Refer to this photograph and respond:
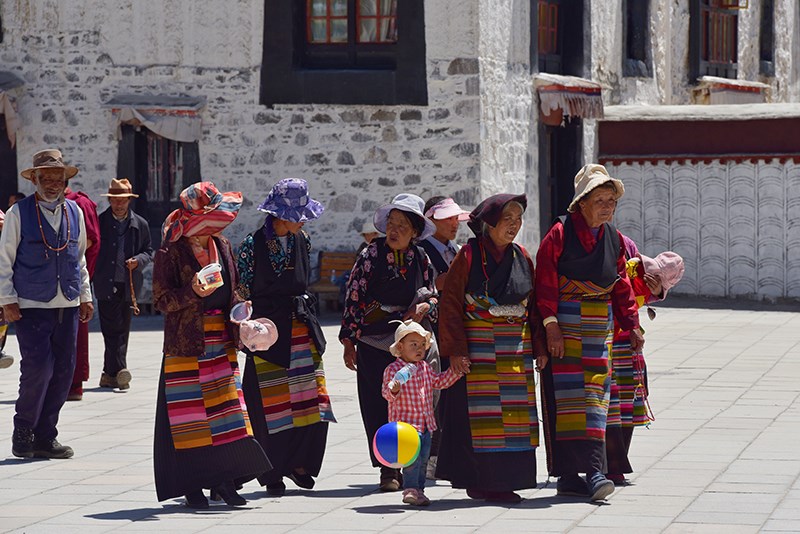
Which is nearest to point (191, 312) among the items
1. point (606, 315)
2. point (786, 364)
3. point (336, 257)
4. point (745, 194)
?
point (606, 315)

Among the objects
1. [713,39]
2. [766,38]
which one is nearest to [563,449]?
[713,39]

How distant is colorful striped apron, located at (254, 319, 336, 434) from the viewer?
26.6 feet

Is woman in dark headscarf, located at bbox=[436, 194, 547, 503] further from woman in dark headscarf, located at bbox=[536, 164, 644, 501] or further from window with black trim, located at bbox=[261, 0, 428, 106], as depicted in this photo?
window with black trim, located at bbox=[261, 0, 428, 106]

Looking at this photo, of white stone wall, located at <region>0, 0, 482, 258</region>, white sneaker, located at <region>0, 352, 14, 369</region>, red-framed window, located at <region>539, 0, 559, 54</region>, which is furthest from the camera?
red-framed window, located at <region>539, 0, 559, 54</region>

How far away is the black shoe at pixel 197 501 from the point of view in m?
7.59

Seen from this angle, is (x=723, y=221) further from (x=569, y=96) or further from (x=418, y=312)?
(x=418, y=312)

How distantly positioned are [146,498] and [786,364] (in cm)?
698

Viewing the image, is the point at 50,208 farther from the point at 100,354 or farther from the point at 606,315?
the point at 100,354

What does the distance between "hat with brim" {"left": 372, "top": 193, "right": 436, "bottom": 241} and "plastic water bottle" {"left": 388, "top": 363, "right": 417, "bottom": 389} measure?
32.9 inches

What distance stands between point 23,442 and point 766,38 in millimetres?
19331

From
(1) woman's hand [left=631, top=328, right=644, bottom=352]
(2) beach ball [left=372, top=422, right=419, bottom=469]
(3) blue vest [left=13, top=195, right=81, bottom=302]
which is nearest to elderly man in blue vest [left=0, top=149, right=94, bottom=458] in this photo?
(3) blue vest [left=13, top=195, right=81, bottom=302]

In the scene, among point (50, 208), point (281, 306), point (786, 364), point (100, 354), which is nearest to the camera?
point (281, 306)

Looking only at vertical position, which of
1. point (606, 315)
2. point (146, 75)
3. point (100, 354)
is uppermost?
point (146, 75)

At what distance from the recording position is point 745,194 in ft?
63.2
